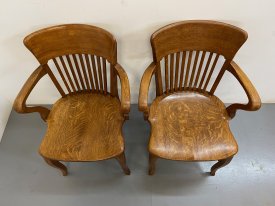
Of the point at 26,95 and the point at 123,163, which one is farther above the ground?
the point at 26,95

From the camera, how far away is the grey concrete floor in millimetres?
1467

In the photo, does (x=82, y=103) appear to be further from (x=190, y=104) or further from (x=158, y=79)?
(x=190, y=104)

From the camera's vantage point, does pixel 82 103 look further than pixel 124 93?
Yes

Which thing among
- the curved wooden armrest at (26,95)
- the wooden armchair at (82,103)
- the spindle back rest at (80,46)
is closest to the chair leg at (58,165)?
the wooden armchair at (82,103)

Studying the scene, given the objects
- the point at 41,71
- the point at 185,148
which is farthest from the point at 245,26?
the point at 41,71
